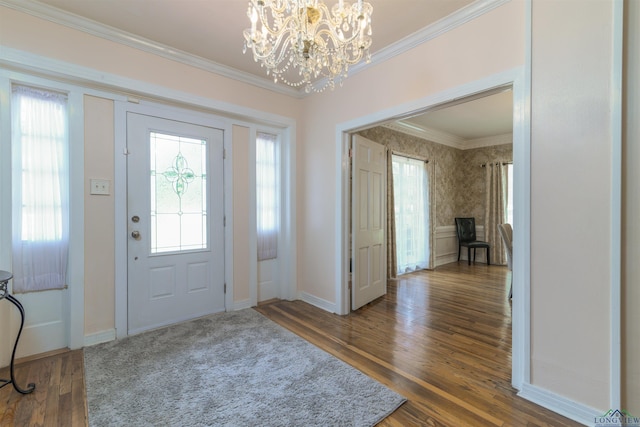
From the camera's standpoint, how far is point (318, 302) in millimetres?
3482

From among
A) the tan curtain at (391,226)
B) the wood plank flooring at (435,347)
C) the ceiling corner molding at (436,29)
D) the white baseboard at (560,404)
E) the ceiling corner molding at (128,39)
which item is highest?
the ceiling corner molding at (128,39)

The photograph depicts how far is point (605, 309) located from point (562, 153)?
91 centimetres

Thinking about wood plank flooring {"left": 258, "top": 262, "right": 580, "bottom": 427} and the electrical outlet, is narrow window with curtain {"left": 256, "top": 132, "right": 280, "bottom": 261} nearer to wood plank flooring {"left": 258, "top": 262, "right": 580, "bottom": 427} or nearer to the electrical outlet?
wood plank flooring {"left": 258, "top": 262, "right": 580, "bottom": 427}

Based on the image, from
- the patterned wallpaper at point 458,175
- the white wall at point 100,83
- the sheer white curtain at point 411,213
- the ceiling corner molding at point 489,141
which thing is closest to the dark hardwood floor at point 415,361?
the white wall at point 100,83

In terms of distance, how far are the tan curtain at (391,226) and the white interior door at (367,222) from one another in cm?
90

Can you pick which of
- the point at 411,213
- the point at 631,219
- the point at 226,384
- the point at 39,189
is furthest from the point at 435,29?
the point at 411,213

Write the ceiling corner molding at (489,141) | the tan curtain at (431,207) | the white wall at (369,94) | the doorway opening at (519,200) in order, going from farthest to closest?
the ceiling corner molding at (489,141), the tan curtain at (431,207), the white wall at (369,94), the doorway opening at (519,200)

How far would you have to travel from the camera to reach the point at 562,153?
5.47 ft

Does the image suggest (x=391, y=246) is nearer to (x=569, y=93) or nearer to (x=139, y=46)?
(x=569, y=93)

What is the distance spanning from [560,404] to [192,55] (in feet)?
13.5

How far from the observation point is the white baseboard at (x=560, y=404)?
61.9 inches

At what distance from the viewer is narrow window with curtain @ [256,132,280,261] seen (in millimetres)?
3580

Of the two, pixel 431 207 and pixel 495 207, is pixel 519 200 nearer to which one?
pixel 431 207

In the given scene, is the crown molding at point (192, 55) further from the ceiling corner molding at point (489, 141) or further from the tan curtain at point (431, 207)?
the ceiling corner molding at point (489, 141)
